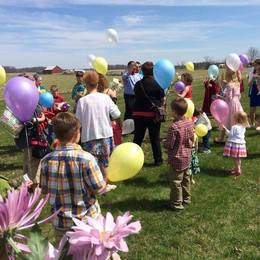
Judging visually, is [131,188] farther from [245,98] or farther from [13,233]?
[245,98]

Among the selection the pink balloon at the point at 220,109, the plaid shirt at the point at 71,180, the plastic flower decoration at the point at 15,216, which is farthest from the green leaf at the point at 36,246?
the pink balloon at the point at 220,109

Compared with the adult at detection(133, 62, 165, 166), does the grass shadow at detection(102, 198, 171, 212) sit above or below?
below

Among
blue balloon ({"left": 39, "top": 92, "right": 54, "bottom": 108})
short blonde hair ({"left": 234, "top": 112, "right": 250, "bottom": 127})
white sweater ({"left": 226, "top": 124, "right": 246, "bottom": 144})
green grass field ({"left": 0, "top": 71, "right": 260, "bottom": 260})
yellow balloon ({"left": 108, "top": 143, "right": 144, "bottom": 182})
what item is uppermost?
blue balloon ({"left": 39, "top": 92, "right": 54, "bottom": 108})

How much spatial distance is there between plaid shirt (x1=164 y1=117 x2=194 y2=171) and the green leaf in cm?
503

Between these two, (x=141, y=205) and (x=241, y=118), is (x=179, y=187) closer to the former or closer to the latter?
(x=141, y=205)

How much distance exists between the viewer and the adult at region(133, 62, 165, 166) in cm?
789

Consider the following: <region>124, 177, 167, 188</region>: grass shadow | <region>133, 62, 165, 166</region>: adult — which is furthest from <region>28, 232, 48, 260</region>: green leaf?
<region>133, 62, 165, 166</region>: adult

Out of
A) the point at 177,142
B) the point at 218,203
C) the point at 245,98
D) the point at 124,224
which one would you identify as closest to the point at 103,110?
the point at 177,142

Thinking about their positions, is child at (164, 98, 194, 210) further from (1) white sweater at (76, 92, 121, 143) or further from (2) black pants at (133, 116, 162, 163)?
(2) black pants at (133, 116, 162, 163)

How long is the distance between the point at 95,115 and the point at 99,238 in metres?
5.15

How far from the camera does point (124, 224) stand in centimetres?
101

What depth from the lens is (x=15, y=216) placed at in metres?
0.90

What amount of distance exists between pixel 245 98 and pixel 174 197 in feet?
50.8

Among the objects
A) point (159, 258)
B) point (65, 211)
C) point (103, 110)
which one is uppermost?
point (103, 110)
